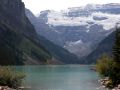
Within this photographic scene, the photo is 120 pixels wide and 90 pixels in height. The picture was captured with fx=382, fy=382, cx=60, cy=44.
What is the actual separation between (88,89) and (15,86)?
654 inches

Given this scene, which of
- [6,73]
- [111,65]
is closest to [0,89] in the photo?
[6,73]

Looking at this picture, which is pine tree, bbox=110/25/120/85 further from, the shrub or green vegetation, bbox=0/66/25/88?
green vegetation, bbox=0/66/25/88

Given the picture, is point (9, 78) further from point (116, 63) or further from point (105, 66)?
point (105, 66)

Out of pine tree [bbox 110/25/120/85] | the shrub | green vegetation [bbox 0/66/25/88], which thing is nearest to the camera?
green vegetation [bbox 0/66/25/88]

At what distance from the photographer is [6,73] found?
277 feet

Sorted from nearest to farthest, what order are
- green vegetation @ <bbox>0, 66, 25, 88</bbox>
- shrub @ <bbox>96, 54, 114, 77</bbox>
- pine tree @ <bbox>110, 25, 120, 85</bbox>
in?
green vegetation @ <bbox>0, 66, 25, 88</bbox>
pine tree @ <bbox>110, 25, 120, 85</bbox>
shrub @ <bbox>96, 54, 114, 77</bbox>

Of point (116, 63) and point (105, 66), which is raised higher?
point (116, 63)

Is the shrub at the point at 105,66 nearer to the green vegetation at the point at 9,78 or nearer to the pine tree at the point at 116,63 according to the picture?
the pine tree at the point at 116,63

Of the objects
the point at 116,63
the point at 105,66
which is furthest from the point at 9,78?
the point at 105,66

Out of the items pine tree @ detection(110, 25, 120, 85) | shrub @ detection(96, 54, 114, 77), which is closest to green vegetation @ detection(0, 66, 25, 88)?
pine tree @ detection(110, 25, 120, 85)

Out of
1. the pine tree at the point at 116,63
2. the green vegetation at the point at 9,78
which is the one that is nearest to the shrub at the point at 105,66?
the pine tree at the point at 116,63

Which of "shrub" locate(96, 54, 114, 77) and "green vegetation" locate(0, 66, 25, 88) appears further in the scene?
"shrub" locate(96, 54, 114, 77)

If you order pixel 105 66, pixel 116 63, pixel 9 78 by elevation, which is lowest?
pixel 105 66

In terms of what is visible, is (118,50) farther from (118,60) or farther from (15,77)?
(15,77)
